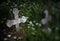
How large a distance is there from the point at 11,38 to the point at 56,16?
44 centimetres

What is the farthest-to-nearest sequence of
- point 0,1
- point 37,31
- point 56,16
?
point 0,1
point 37,31
point 56,16

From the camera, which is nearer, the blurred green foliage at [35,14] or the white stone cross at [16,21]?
the blurred green foliage at [35,14]

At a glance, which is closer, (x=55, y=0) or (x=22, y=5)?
(x=55, y=0)

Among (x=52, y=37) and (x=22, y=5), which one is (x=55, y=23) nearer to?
(x=52, y=37)

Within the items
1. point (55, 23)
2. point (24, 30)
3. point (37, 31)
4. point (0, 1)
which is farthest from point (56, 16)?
point (0, 1)

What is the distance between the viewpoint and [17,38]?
65.4 inches

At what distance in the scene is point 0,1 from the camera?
1.85 metres

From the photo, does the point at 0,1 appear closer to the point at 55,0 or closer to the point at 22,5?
the point at 22,5

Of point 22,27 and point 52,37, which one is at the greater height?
point 22,27

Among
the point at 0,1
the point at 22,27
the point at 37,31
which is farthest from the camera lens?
the point at 0,1

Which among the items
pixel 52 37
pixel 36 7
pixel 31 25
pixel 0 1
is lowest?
pixel 52 37

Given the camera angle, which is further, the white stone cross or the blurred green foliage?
the white stone cross

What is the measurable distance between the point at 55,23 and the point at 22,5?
48 cm

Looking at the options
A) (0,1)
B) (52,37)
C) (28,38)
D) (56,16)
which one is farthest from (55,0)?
(0,1)
